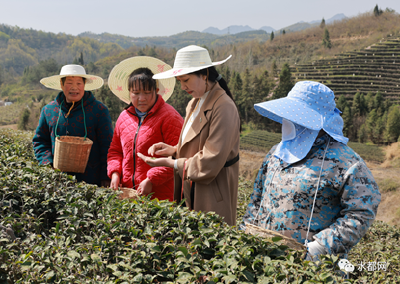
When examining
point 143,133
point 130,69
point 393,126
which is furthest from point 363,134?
point 143,133

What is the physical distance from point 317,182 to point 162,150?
103 cm

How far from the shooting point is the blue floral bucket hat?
1.49 meters

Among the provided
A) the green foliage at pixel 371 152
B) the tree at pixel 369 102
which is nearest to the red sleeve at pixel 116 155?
the green foliage at pixel 371 152

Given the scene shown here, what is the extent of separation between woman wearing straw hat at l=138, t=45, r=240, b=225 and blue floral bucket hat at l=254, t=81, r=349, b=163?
0.38m

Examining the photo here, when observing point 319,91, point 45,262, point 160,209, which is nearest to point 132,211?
point 160,209

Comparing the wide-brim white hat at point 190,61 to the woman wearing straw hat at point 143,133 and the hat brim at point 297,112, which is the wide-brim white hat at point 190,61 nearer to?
the woman wearing straw hat at point 143,133

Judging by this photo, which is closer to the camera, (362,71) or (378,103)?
(378,103)

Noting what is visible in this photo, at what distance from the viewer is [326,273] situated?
3.67 feet

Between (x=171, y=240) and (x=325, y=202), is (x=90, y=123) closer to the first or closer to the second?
(x=171, y=240)

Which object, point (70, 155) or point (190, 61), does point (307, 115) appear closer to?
point (190, 61)

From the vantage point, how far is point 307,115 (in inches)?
59.4

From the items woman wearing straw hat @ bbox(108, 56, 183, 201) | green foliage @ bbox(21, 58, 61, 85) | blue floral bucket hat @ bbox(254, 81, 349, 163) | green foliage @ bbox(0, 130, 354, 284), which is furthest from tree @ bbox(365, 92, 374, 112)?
green foliage @ bbox(21, 58, 61, 85)

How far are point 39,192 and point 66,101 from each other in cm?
107

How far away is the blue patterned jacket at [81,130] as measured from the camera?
273cm
